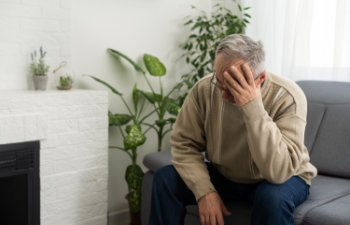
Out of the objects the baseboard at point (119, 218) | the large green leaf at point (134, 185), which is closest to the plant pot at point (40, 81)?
the large green leaf at point (134, 185)

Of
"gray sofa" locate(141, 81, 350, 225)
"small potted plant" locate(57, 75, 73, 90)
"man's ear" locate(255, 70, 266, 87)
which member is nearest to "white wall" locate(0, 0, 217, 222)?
"small potted plant" locate(57, 75, 73, 90)

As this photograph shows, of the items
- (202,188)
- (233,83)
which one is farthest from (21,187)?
(233,83)

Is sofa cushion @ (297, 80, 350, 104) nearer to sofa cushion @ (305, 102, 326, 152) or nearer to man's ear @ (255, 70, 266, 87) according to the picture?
sofa cushion @ (305, 102, 326, 152)

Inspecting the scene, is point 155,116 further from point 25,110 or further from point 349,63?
point 349,63

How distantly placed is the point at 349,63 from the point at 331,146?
24.3 inches

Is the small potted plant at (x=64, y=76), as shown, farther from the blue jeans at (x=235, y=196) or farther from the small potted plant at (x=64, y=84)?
the blue jeans at (x=235, y=196)

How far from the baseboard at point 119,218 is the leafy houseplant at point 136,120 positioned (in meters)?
0.18

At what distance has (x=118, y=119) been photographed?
2.49 metres

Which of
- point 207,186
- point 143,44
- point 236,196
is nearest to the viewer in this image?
point 207,186

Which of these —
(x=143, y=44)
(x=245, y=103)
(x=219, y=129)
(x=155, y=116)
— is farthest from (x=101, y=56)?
(x=245, y=103)

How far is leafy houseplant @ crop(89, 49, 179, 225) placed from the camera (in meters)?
2.33

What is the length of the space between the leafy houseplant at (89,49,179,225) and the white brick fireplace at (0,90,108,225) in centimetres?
16

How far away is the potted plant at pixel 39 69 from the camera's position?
216 centimetres

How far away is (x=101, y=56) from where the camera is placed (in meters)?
2.54
